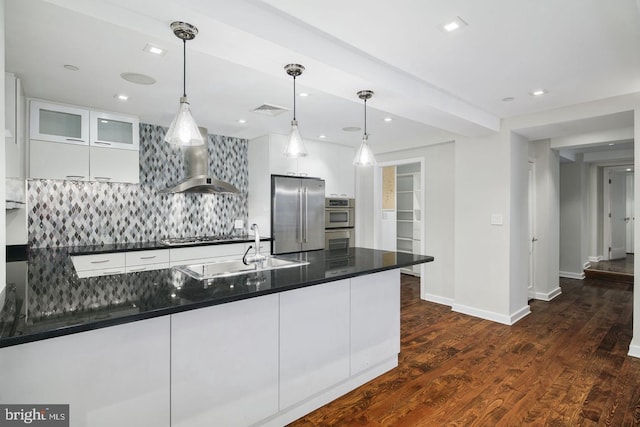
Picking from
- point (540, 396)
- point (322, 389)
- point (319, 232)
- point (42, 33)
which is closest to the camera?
point (42, 33)

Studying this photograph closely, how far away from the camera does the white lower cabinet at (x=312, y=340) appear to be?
6.77ft

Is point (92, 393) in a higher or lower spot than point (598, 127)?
lower

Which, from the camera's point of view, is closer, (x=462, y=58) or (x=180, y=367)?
(x=180, y=367)

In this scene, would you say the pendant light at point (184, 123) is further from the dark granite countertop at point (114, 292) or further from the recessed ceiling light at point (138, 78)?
the recessed ceiling light at point (138, 78)

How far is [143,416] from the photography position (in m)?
1.55

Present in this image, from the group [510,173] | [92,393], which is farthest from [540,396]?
[92,393]

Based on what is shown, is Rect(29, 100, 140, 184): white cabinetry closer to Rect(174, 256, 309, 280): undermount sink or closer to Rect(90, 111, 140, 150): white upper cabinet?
Rect(90, 111, 140, 150): white upper cabinet

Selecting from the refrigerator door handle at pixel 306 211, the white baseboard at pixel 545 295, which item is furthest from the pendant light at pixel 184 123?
the white baseboard at pixel 545 295

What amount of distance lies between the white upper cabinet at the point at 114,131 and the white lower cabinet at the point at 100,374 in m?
2.81

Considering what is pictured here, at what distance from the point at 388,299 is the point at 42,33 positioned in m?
2.88

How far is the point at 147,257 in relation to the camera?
11.9ft

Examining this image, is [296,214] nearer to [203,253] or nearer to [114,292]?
[203,253]

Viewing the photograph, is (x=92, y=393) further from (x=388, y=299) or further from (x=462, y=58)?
(x=462, y=58)

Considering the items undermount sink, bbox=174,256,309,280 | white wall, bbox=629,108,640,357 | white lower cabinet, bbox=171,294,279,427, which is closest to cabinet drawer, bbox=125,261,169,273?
undermount sink, bbox=174,256,309,280
